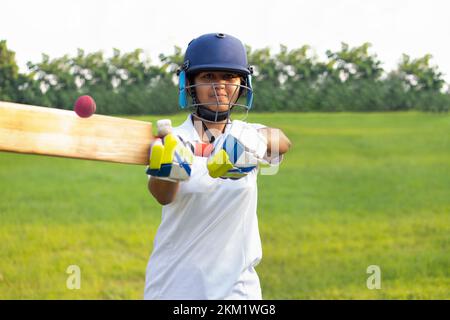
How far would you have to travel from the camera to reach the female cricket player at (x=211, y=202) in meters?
3.12

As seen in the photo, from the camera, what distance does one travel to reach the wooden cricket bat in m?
2.80

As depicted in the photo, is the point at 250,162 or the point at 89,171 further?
the point at 89,171

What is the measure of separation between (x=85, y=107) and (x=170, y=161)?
423mm

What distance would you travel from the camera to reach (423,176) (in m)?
13.8

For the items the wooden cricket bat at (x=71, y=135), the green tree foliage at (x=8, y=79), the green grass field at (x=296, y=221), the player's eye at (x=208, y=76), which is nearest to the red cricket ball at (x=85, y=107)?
the wooden cricket bat at (x=71, y=135)

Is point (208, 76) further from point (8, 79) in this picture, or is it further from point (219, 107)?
point (8, 79)

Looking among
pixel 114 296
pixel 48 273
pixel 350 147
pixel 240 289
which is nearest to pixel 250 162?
pixel 240 289

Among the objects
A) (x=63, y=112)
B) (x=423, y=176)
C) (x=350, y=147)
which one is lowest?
(x=63, y=112)

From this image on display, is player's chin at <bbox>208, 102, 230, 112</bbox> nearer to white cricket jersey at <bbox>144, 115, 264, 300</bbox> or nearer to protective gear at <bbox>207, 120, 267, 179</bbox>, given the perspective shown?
white cricket jersey at <bbox>144, 115, 264, 300</bbox>

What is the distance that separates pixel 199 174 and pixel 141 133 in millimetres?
282

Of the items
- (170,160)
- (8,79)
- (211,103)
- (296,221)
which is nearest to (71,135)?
(170,160)

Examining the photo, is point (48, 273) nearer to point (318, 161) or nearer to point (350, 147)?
point (318, 161)

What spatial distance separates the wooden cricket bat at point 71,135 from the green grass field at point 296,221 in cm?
464

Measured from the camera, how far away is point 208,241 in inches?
124
